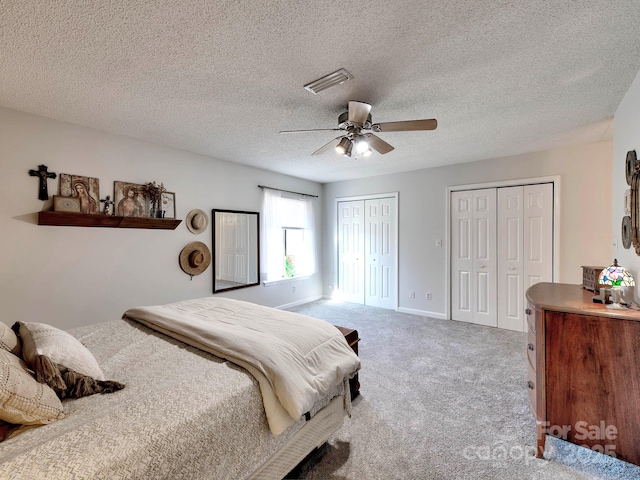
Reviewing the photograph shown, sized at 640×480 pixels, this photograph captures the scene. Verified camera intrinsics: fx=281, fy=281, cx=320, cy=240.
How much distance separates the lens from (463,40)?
1.61 m

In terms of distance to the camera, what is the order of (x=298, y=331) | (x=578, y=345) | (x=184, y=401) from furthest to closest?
(x=298, y=331), (x=578, y=345), (x=184, y=401)

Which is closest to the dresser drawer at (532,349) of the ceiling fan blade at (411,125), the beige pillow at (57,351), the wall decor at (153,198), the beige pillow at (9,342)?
the ceiling fan blade at (411,125)

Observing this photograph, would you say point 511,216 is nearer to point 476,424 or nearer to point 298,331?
point 476,424

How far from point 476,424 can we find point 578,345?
0.89 m

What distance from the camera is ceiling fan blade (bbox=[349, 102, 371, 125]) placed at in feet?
6.86

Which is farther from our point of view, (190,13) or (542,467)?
(542,467)

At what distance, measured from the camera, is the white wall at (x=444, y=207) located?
3.43m

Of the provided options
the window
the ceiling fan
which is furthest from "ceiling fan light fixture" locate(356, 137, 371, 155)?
the window

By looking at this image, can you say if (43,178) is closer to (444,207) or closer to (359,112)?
(359,112)

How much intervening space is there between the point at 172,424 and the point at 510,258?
4385mm

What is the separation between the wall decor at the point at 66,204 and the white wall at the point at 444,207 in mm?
4052

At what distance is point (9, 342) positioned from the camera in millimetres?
1304

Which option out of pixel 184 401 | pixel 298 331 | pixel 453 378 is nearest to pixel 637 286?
pixel 453 378

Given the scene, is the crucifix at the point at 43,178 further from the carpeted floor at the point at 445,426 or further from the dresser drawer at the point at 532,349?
the dresser drawer at the point at 532,349
